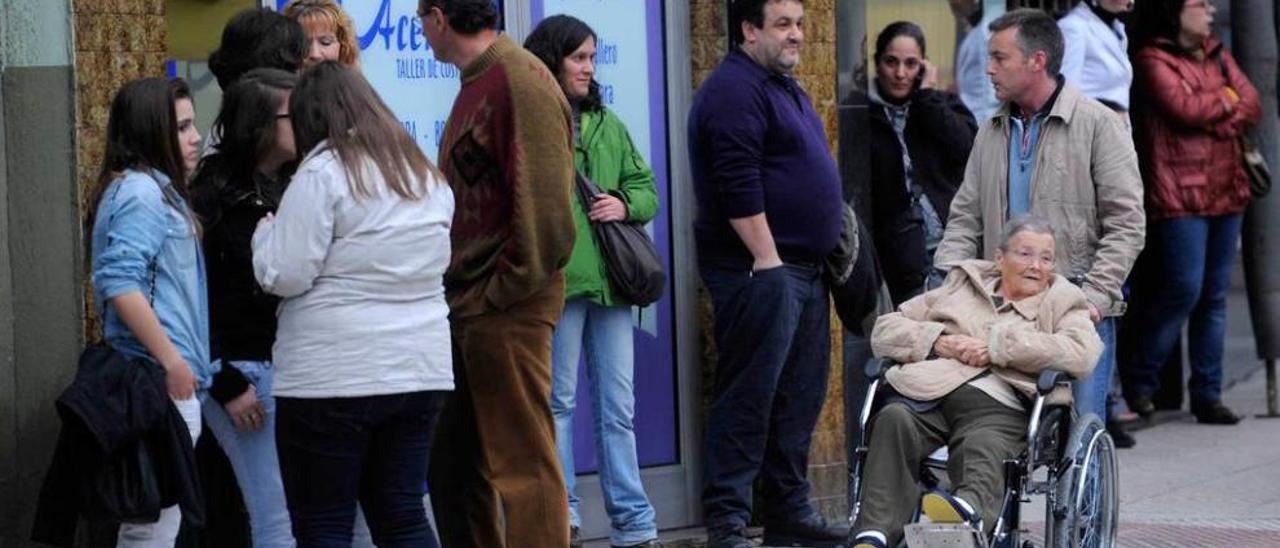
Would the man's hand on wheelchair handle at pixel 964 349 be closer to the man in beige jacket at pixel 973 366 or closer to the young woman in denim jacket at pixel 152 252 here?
the man in beige jacket at pixel 973 366

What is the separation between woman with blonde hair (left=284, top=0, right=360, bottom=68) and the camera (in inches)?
268

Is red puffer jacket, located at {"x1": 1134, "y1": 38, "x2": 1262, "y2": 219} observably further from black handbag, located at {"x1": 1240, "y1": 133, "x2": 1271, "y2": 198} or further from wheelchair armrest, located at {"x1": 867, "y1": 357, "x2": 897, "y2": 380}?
wheelchair armrest, located at {"x1": 867, "y1": 357, "x2": 897, "y2": 380}

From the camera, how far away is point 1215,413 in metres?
11.2

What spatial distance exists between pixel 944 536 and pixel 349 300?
1.95 m

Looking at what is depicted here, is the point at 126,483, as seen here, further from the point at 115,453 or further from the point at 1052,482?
the point at 1052,482

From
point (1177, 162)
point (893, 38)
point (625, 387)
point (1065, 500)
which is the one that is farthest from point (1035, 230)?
point (1177, 162)

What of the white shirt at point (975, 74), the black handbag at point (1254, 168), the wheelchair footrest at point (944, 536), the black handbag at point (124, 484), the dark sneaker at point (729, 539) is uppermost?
the white shirt at point (975, 74)

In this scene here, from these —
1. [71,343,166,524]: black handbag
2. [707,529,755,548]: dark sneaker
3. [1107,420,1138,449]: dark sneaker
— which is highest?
[71,343,166,524]: black handbag

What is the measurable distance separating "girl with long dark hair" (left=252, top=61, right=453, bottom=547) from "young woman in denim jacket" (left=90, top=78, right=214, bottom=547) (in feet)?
1.40

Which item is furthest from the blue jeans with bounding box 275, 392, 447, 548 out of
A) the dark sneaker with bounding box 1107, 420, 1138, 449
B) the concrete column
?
the dark sneaker with bounding box 1107, 420, 1138, 449

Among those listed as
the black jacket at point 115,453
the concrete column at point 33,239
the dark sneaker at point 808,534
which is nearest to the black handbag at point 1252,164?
the dark sneaker at point 808,534

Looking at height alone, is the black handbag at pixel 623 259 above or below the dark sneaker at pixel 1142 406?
above

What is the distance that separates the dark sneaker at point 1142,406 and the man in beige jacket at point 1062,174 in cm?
370

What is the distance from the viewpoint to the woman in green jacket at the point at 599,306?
7496 millimetres
